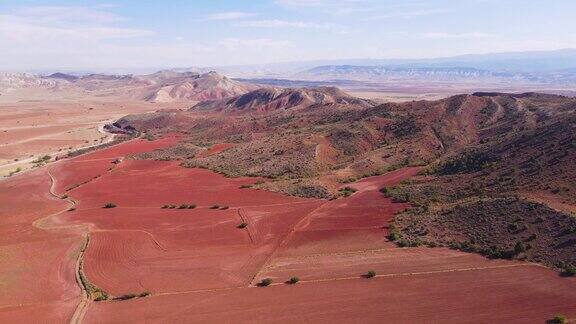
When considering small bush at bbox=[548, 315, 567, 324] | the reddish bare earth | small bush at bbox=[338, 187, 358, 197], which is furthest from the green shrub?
small bush at bbox=[338, 187, 358, 197]

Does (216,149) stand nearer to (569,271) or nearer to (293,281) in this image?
(293,281)

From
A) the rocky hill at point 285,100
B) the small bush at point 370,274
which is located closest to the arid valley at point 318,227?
the small bush at point 370,274

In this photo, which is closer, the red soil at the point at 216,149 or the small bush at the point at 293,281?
the small bush at the point at 293,281

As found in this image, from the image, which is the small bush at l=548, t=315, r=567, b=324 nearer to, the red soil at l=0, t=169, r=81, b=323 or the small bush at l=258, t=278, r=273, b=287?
the small bush at l=258, t=278, r=273, b=287

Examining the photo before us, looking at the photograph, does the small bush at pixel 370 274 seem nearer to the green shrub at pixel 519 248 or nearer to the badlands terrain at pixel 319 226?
the badlands terrain at pixel 319 226

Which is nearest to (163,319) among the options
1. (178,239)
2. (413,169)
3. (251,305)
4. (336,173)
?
(251,305)

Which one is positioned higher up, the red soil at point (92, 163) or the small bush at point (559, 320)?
the small bush at point (559, 320)

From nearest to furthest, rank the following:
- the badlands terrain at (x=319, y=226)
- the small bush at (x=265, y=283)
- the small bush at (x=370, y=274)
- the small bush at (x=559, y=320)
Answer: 1. the small bush at (x=559, y=320)
2. the badlands terrain at (x=319, y=226)
3. the small bush at (x=265, y=283)
4. the small bush at (x=370, y=274)
